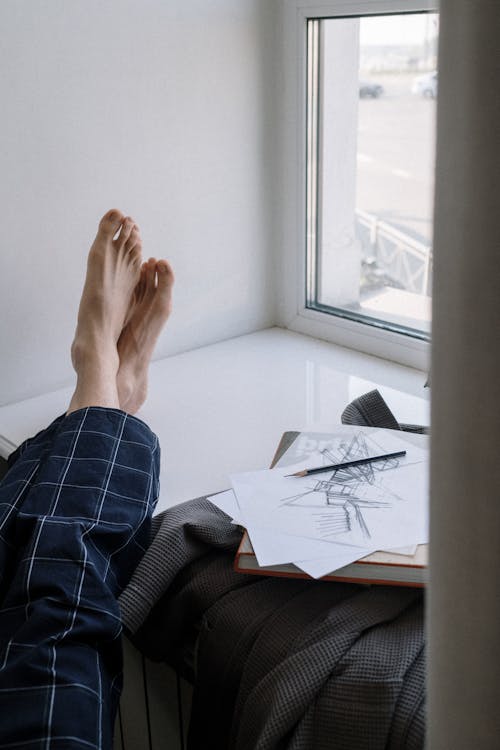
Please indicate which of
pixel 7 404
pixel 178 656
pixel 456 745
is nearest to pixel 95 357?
pixel 7 404

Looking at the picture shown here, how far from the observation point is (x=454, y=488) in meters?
0.16

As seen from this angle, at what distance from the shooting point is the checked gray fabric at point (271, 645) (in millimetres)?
557

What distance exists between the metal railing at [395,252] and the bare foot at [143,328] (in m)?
0.35

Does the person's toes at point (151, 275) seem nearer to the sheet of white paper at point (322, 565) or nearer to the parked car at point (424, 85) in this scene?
the parked car at point (424, 85)

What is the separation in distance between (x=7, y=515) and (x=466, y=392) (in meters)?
0.66

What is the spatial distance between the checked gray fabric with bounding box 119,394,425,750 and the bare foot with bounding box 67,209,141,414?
30cm

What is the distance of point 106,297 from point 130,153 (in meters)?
0.24

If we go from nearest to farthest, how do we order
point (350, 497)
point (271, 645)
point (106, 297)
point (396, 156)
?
point (271, 645), point (350, 497), point (106, 297), point (396, 156)

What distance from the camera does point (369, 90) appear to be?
1180 millimetres

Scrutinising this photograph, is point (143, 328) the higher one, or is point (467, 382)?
point (467, 382)

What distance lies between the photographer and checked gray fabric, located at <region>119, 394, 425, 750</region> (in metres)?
0.56

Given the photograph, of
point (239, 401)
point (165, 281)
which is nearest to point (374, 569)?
point (239, 401)

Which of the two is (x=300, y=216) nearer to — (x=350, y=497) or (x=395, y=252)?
(x=395, y=252)

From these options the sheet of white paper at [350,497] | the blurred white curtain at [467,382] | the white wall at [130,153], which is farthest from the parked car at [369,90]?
the blurred white curtain at [467,382]
